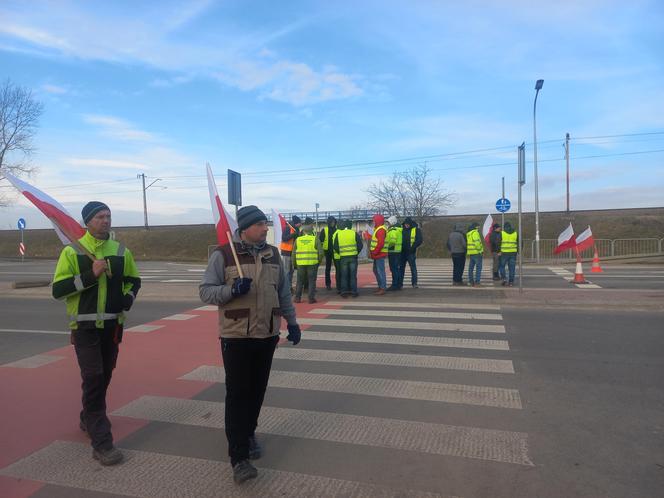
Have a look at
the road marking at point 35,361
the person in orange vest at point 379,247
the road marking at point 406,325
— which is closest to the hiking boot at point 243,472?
the road marking at point 35,361

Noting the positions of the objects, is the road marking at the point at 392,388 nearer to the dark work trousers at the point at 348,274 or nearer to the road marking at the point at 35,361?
the road marking at the point at 35,361

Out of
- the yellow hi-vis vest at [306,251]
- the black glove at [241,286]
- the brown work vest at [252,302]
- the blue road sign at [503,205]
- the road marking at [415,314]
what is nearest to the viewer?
the black glove at [241,286]

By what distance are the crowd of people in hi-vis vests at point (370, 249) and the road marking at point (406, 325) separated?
2195mm

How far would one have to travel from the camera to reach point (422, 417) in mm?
4453

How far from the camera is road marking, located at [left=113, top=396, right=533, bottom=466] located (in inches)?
150

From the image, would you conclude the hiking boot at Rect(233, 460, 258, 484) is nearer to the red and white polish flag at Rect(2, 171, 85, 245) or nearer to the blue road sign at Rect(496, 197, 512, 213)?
the red and white polish flag at Rect(2, 171, 85, 245)

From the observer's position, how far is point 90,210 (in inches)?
150

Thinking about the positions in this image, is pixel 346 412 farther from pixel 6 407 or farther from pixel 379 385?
pixel 6 407

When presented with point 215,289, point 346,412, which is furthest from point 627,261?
point 215,289

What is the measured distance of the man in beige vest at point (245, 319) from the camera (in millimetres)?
3312

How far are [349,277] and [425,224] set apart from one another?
116 feet

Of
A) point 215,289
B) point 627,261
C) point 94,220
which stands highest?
point 94,220

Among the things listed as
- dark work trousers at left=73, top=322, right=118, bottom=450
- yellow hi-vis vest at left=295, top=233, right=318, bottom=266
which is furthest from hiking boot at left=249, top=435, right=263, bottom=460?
yellow hi-vis vest at left=295, top=233, right=318, bottom=266

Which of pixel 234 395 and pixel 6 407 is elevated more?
pixel 234 395
